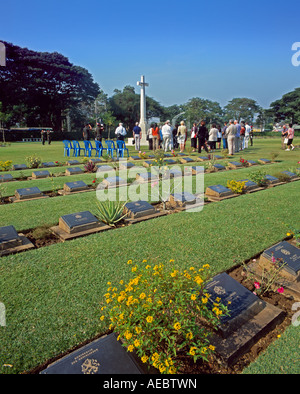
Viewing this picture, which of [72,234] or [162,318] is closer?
[162,318]

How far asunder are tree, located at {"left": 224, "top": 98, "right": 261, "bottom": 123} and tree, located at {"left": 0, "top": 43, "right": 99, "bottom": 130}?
42.8 m

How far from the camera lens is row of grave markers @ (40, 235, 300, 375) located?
1771mm

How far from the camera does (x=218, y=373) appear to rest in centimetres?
187

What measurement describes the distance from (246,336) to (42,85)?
43756mm

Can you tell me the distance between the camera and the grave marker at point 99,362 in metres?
1.74

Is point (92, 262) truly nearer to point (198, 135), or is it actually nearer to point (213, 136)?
point (198, 135)

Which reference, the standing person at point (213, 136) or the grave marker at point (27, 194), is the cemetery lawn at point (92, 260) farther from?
the standing person at point (213, 136)

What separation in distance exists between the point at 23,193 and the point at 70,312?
4.28 metres

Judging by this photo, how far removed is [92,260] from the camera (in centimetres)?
329

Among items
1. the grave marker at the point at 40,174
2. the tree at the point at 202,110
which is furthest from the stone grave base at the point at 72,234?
the tree at the point at 202,110

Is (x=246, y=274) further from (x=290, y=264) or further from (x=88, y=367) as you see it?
(x=88, y=367)

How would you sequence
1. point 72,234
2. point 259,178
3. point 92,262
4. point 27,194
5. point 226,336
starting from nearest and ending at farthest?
1. point 226,336
2. point 92,262
3. point 72,234
4. point 27,194
5. point 259,178

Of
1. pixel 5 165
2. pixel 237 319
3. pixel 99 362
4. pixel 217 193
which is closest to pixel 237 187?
pixel 217 193
